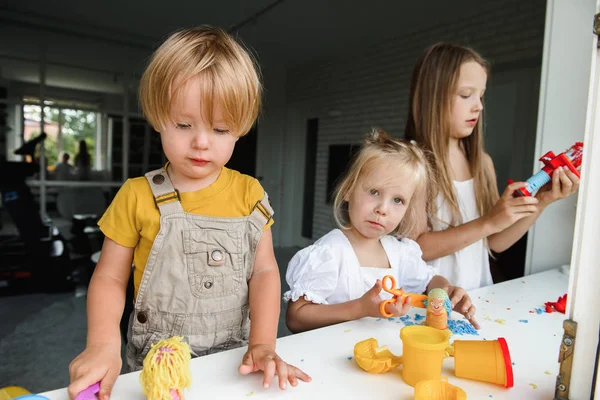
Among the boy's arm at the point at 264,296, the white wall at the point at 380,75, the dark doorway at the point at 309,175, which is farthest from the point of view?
the dark doorway at the point at 309,175

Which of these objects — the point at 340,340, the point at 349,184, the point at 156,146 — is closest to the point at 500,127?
the point at 349,184

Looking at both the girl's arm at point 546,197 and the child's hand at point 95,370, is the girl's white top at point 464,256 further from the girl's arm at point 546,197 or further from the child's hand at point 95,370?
the child's hand at point 95,370

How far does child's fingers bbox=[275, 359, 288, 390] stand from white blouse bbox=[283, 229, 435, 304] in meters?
0.38

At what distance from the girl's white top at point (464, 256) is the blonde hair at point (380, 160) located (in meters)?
0.15

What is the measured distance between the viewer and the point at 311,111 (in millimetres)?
6504

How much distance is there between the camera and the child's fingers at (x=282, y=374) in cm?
66

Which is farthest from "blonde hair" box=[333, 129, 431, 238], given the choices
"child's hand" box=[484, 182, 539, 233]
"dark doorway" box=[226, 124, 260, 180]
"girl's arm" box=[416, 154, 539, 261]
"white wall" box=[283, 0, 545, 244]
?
"dark doorway" box=[226, 124, 260, 180]

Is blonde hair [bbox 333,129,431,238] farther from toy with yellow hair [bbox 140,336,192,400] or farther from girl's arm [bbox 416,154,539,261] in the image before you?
toy with yellow hair [bbox 140,336,192,400]

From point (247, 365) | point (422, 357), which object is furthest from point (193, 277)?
point (422, 357)

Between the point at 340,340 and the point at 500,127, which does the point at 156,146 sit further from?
the point at 340,340

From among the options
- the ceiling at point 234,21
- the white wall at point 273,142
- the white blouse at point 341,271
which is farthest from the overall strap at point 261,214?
the white wall at point 273,142

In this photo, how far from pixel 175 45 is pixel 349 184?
622 millimetres

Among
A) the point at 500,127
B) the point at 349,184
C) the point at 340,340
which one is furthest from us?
the point at 500,127

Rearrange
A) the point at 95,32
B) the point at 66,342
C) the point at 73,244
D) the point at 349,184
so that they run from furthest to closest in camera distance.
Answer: the point at 95,32 < the point at 73,244 < the point at 66,342 < the point at 349,184
